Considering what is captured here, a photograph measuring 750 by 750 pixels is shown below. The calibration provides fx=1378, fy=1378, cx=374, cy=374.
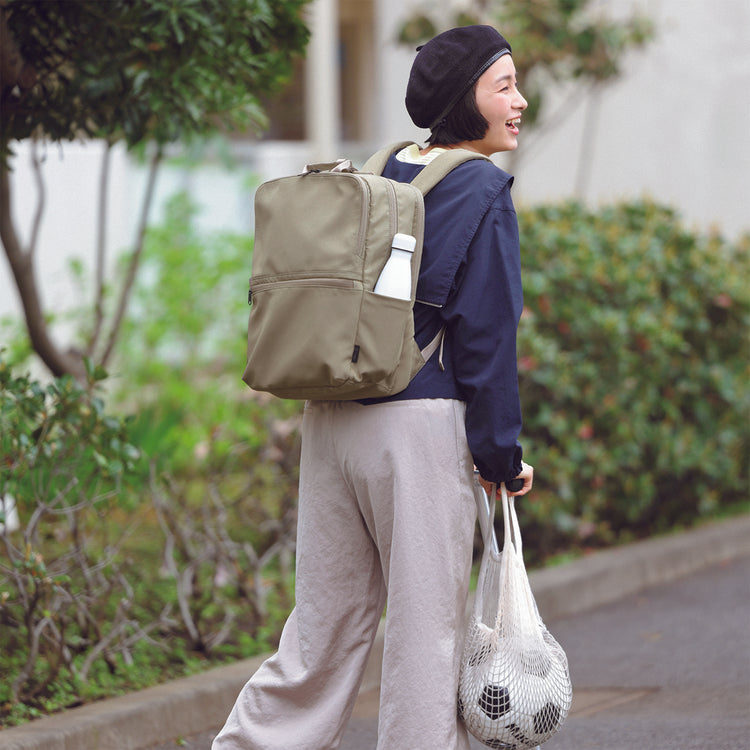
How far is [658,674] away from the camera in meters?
5.21

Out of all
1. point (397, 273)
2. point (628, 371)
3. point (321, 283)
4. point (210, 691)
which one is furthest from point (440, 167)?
point (628, 371)

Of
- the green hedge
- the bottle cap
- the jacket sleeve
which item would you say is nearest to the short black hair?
the jacket sleeve

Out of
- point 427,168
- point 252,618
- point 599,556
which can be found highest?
point 427,168

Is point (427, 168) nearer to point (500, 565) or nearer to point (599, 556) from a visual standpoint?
point (500, 565)

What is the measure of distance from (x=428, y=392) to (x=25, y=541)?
1704 millimetres

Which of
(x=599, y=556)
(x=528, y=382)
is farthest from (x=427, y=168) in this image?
(x=599, y=556)

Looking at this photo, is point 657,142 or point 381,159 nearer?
point 381,159

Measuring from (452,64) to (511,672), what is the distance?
1385 millimetres

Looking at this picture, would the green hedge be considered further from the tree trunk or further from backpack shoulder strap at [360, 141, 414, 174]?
backpack shoulder strap at [360, 141, 414, 174]

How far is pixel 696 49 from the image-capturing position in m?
12.3

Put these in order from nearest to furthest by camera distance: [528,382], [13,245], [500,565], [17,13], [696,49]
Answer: [500,565] < [17,13] < [13,245] < [528,382] < [696,49]

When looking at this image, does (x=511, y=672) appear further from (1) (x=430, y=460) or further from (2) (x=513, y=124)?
(2) (x=513, y=124)

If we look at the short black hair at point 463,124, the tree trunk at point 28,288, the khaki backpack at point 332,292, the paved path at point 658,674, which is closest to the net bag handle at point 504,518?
the khaki backpack at point 332,292

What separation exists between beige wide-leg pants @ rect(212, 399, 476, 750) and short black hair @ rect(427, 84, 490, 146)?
64 cm
